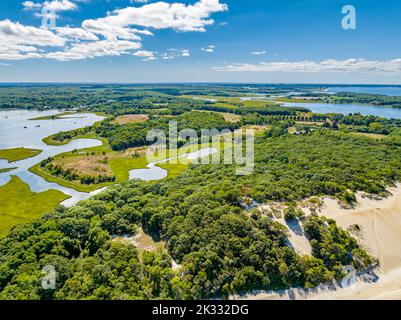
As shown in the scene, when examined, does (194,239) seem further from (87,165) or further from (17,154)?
Answer: (17,154)

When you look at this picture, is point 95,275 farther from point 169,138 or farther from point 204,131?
point 204,131

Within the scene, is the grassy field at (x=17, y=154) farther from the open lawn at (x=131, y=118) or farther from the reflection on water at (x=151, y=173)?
the open lawn at (x=131, y=118)

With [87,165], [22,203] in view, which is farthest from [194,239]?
[87,165]

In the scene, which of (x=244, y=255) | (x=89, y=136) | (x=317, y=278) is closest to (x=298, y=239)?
(x=317, y=278)

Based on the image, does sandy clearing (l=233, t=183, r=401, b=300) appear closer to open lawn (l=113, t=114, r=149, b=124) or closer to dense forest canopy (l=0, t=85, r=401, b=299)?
dense forest canopy (l=0, t=85, r=401, b=299)

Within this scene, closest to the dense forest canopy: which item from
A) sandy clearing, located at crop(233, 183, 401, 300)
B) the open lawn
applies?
sandy clearing, located at crop(233, 183, 401, 300)
